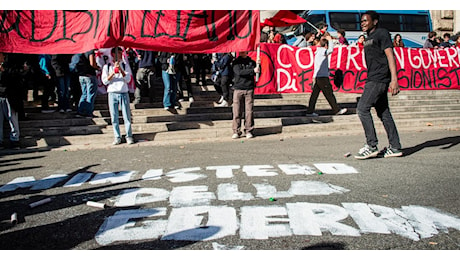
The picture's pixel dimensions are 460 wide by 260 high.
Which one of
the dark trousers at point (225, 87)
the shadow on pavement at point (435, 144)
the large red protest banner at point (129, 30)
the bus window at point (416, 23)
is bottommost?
the shadow on pavement at point (435, 144)

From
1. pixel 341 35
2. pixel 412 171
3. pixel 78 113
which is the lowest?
pixel 412 171

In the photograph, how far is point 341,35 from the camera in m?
12.8

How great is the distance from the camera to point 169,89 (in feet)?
30.8

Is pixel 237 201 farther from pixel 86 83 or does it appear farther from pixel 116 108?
pixel 86 83

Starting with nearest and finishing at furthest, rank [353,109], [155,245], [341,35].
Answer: [155,245], [353,109], [341,35]

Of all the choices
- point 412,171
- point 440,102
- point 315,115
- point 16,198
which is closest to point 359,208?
point 412,171

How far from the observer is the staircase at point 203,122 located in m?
8.33

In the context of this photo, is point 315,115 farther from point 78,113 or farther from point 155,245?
point 155,245

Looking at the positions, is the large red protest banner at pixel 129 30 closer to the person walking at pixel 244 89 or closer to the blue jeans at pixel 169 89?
the person walking at pixel 244 89

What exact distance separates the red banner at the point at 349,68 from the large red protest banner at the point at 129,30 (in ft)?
7.80

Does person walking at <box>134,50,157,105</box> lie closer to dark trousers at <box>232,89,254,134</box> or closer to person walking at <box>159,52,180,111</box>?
person walking at <box>159,52,180,111</box>

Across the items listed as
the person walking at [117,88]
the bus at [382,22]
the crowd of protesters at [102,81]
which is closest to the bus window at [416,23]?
the bus at [382,22]

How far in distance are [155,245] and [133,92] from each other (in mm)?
8216

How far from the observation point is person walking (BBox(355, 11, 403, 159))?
5672mm
